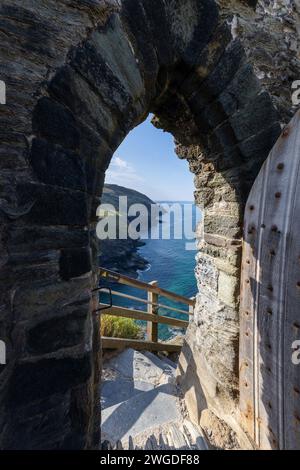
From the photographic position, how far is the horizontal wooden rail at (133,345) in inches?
137

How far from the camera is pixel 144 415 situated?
2.12 metres

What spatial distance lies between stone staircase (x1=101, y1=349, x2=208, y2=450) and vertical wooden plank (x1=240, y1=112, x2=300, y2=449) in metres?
0.62

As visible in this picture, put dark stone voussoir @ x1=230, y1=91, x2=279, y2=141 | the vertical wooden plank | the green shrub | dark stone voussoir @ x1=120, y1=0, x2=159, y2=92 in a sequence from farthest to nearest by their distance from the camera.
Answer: the green shrub → dark stone voussoir @ x1=230, y1=91, x2=279, y2=141 → the vertical wooden plank → dark stone voussoir @ x1=120, y1=0, x2=159, y2=92

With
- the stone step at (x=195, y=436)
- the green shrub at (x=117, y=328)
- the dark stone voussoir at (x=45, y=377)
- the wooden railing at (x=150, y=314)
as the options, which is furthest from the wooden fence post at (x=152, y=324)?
the dark stone voussoir at (x=45, y=377)

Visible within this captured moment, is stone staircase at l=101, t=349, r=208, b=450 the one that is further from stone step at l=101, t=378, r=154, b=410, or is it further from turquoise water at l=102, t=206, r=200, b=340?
turquoise water at l=102, t=206, r=200, b=340

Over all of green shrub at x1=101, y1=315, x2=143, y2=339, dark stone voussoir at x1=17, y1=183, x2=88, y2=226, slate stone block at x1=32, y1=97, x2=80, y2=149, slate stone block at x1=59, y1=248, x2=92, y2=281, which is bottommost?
green shrub at x1=101, y1=315, x2=143, y2=339

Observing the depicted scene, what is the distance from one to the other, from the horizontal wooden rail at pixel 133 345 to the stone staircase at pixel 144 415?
1.20 feet

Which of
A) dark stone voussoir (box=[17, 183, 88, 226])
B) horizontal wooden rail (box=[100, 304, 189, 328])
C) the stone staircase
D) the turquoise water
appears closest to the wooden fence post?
horizontal wooden rail (box=[100, 304, 189, 328])

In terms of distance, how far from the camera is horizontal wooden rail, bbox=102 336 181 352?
349 cm

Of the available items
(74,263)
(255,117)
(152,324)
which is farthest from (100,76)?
(152,324)

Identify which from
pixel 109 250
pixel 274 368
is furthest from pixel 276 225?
pixel 109 250

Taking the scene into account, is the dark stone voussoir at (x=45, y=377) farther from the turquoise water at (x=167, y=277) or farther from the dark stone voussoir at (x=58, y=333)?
the turquoise water at (x=167, y=277)

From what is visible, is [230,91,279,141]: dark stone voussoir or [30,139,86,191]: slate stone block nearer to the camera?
[30,139,86,191]: slate stone block

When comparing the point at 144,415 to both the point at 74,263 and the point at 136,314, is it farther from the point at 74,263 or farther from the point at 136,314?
the point at 74,263
